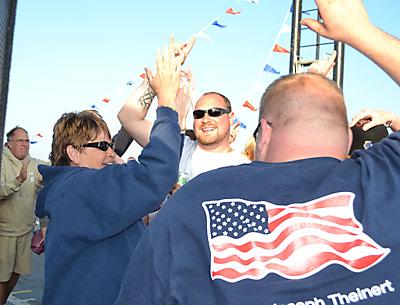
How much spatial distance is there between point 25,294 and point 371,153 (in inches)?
255

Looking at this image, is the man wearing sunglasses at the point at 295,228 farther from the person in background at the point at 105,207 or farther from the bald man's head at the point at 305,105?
the person in background at the point at 105,207

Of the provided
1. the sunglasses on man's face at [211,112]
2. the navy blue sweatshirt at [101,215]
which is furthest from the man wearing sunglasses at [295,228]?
the sunglasses on man's face at [211,112]

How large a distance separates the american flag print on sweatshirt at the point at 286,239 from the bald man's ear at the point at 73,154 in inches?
50.6

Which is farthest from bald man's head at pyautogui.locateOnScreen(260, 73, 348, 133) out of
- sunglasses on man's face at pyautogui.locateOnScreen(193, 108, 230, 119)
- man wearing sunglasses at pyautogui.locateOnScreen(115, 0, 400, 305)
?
sunglasses on man's face at pyautogui.locateOnScreen(193, 108, 230, 119)

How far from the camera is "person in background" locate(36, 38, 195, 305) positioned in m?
2.00

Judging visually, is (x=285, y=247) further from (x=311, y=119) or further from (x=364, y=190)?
(x=311, y=119)

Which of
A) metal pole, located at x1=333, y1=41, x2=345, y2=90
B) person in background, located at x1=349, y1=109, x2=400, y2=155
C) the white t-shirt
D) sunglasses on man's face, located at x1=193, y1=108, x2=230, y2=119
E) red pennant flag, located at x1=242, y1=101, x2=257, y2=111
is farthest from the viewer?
red pennant flag, located at x1=242, y1=101, x2=257, y2=111

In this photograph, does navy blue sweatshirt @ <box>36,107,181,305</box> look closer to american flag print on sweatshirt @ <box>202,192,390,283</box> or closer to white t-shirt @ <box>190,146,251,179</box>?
american flag print on sweatshirt @ <box>202,192,390,283</box>

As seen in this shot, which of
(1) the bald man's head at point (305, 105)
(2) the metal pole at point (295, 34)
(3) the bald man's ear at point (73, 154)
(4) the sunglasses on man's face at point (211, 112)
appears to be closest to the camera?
(1) the bald man's head at point (305, 105)

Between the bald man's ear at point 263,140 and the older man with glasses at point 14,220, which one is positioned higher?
the bald man's ear at point 263,140

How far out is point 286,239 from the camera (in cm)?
134

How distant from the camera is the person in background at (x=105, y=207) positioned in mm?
2000

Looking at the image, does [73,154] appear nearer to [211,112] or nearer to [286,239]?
[286,239]

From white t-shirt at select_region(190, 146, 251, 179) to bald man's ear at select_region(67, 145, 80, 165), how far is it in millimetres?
1586
